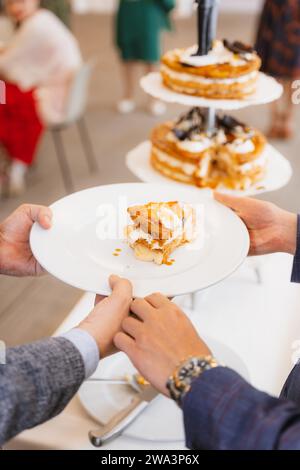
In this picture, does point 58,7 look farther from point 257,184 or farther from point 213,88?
point 257,184

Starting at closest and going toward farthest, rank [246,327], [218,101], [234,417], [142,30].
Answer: [234,417]
[246,327]
[218,101]
[142,30]

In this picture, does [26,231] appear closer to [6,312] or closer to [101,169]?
[6,312]

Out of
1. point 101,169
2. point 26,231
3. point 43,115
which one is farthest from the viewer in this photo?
point 101,169

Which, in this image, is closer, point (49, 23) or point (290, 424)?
point (290, 424)

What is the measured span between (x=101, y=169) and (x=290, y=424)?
269cm

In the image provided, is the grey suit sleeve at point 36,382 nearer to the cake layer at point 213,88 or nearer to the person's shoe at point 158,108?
the cake layer at point 213,88

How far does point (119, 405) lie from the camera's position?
3.07ft

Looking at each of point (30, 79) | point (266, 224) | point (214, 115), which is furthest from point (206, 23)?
point (30, 79)

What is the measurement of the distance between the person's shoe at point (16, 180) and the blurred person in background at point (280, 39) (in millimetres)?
1587

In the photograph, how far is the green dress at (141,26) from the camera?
3.87m

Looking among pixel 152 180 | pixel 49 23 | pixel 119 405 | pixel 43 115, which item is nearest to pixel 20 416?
pixel 119 405

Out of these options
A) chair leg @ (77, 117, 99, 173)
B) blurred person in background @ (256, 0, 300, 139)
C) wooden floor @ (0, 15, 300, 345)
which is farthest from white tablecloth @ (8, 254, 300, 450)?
blurred person in background @ (256, 0, 300, 139)

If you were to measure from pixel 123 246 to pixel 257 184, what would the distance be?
56cm

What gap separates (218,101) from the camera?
1292 mm
